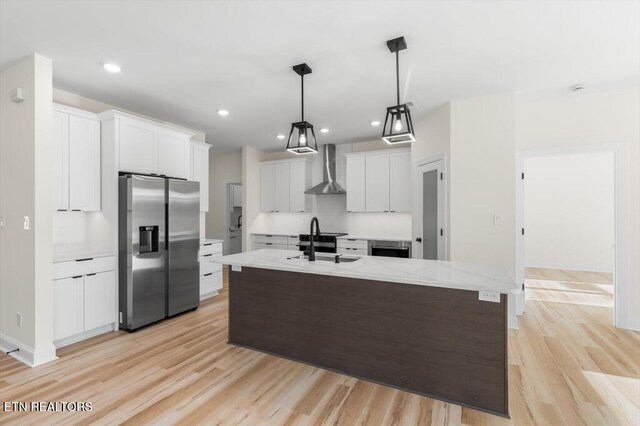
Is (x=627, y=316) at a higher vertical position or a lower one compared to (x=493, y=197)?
lower

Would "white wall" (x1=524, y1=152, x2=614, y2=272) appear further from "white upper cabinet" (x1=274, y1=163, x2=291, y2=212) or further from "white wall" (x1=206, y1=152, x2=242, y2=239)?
"white wall" (x1=206, y1=152, x2=242, y2=239)

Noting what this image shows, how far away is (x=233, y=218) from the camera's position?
740cm

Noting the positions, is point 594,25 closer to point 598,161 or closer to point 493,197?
point 493,197

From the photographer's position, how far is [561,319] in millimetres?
3861

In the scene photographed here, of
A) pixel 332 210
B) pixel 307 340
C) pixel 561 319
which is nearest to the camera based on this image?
pixel 307 340

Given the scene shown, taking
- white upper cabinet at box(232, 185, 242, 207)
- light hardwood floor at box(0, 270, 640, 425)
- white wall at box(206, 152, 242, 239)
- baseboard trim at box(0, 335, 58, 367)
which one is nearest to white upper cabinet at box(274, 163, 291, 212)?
white wall at box(206, 152, 242, 239)

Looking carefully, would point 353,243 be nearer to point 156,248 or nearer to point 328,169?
point 328,169

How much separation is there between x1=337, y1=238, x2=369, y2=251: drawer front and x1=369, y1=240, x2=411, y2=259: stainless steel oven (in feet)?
0.32

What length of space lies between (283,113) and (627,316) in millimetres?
4943

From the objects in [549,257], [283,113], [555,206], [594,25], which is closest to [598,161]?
[555,206]

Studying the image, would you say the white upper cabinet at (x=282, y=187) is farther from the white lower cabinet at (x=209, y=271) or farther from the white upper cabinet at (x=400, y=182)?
the white upper cabinet at (x=400, y=182)

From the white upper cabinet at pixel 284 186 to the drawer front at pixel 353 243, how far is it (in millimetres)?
1229

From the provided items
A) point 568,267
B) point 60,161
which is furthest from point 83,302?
point 568,267

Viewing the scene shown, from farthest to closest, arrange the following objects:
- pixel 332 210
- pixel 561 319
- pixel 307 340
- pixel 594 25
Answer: pixel 332 210 < pixel 561 319 < pixel 307 340 < pixel 594 25
